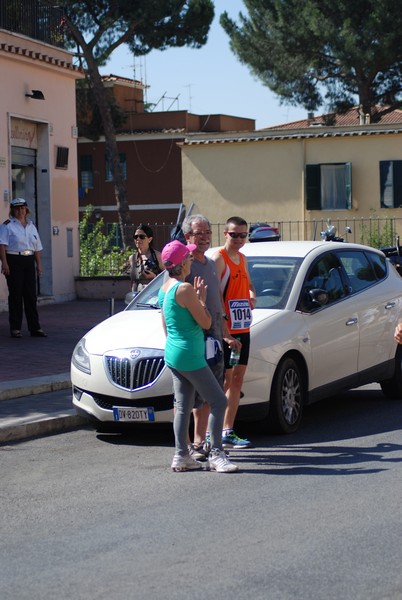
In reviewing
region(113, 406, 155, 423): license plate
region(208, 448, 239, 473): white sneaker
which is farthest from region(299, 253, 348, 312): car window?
region(208, 448, 239, 473): white sneaker

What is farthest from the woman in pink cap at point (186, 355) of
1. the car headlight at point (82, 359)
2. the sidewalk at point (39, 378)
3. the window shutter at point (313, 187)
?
the window shutter at point (313, 187)

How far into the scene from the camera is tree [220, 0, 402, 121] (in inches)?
1619

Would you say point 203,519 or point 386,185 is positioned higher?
point 386,185

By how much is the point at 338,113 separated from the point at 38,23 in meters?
23.7

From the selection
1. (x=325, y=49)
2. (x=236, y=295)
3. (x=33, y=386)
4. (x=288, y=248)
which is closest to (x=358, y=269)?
(x=288, y=248)

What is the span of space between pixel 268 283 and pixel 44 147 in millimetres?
12923

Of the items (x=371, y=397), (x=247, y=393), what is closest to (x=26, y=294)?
(x=371, y=397)

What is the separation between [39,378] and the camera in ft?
40.9

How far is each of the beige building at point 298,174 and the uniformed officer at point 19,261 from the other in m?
22.5

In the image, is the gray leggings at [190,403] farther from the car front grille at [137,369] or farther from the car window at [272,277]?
the car window at [272,277]

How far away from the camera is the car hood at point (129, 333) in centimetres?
963

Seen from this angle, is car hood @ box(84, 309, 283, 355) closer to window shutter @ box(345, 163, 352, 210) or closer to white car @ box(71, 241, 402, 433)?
white car @ box(71, 241, 402, 433)

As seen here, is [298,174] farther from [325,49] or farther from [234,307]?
[234,307]

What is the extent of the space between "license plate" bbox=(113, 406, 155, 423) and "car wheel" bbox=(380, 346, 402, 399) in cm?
334
